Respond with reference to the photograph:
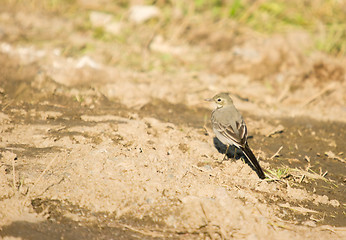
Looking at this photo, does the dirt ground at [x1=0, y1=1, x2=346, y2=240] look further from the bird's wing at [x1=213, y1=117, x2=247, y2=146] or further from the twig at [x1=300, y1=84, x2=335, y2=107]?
the bird's wing at [x1=213, y1=117, x2=247, y2=146]

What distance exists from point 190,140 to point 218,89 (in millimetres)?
2236

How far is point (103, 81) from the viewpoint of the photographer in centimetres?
717

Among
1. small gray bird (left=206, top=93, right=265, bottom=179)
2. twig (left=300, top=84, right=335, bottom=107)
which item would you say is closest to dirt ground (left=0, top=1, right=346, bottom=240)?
twig (left=300, top=84, right=335, bottom=107)

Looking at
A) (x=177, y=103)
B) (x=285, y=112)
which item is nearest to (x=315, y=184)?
(x=285, y=112)

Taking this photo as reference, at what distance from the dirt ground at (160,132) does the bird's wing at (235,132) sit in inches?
13.8

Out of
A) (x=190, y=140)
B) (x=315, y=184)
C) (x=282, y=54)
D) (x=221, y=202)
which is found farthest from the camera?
(x=282, y=54)

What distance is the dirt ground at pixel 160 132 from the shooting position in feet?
13.0

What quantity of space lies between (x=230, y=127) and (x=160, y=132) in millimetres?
1103

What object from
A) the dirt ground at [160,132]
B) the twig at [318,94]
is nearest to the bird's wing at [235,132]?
the dirt ground at [160,132]

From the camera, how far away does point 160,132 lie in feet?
18.7

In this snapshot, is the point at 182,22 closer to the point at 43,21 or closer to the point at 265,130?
the point at 43,21

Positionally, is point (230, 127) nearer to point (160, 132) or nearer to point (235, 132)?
point (235, 132)

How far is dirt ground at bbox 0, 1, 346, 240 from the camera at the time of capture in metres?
3.96

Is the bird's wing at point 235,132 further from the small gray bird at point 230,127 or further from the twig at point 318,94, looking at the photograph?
the twig at point 318,94
